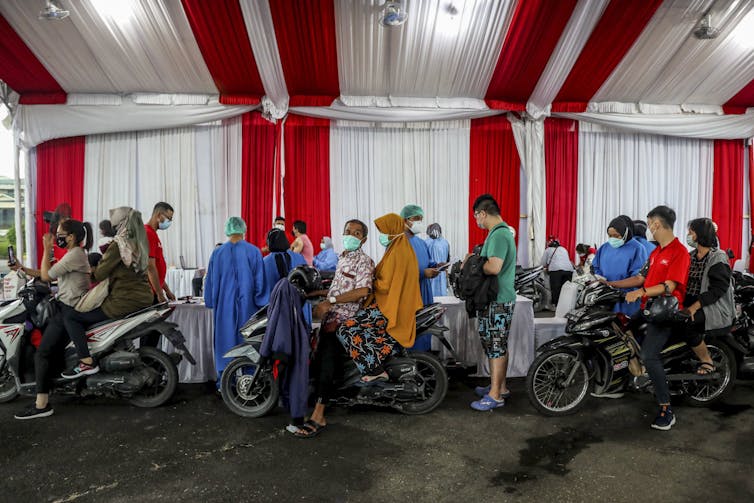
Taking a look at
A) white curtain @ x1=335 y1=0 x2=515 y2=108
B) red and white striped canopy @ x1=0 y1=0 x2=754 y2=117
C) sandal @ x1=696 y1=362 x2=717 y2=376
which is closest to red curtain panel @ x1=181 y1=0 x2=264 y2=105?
red and white striped canopy @ x1=0 y1=0 x2=754 y2=117

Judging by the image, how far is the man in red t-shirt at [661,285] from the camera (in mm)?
3082

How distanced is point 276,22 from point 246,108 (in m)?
1.71

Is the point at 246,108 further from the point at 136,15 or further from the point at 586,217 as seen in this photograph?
the point at 586,217

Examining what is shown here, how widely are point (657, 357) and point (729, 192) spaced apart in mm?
6336

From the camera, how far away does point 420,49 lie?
600 centimetres

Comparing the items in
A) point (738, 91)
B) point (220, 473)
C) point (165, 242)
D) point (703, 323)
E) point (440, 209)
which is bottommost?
point (220, 473)

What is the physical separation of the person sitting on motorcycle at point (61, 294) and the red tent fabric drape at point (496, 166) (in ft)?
17.9

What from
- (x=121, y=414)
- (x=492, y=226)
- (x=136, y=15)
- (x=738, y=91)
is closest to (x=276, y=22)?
(x=136, y=15)

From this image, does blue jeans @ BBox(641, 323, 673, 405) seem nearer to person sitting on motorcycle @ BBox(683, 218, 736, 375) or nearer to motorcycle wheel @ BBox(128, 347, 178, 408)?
person sitting on motorcycle @ BBox(683, 218, 736, 375)

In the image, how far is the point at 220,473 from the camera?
104 inches

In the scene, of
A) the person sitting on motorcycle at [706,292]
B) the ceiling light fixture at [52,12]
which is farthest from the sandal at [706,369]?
the ceiling light fixture at [52,12]

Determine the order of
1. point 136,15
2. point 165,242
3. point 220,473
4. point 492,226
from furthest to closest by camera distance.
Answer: point 165,242 < point 136,15 < point 492,226 < point 220,473

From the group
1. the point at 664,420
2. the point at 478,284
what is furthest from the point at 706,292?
the point at 478,284

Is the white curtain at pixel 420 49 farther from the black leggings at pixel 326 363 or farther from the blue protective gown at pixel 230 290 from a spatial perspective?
the black leggings at pixel 326 363
